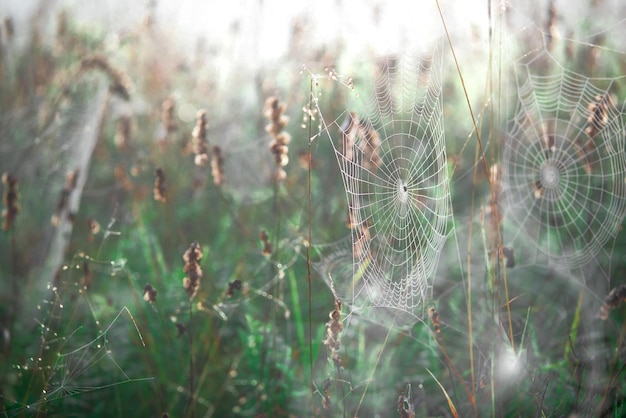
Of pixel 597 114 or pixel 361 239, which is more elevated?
pixel 597 114

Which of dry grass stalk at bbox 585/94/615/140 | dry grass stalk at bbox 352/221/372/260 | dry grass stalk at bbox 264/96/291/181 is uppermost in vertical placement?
dry grass stalk at bbox 585/94/615/140

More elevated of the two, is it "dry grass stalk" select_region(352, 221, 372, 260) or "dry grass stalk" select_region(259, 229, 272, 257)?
"dry grass stalk" select_region(352, 221, 372, 260)

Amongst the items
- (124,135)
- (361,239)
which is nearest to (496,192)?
(361,239)

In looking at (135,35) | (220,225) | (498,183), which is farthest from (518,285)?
(135,35)

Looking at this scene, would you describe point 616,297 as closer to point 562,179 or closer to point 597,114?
point 597,114

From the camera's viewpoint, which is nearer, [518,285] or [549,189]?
[518,285]

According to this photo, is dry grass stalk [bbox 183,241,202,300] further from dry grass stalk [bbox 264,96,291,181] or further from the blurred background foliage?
dry grass stalk [bbox 264,96,291,181]

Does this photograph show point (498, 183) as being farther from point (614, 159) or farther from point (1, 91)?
point (1, 91)

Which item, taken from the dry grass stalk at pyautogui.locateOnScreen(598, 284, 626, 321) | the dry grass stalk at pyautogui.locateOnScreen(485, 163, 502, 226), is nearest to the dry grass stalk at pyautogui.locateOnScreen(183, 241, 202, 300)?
the dry grass stalk at pyautogui.locateOnScreen(485, 163, 502, 226)

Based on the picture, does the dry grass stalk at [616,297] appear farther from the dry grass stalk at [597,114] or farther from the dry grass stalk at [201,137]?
the dry grass stalk at [201,137]
